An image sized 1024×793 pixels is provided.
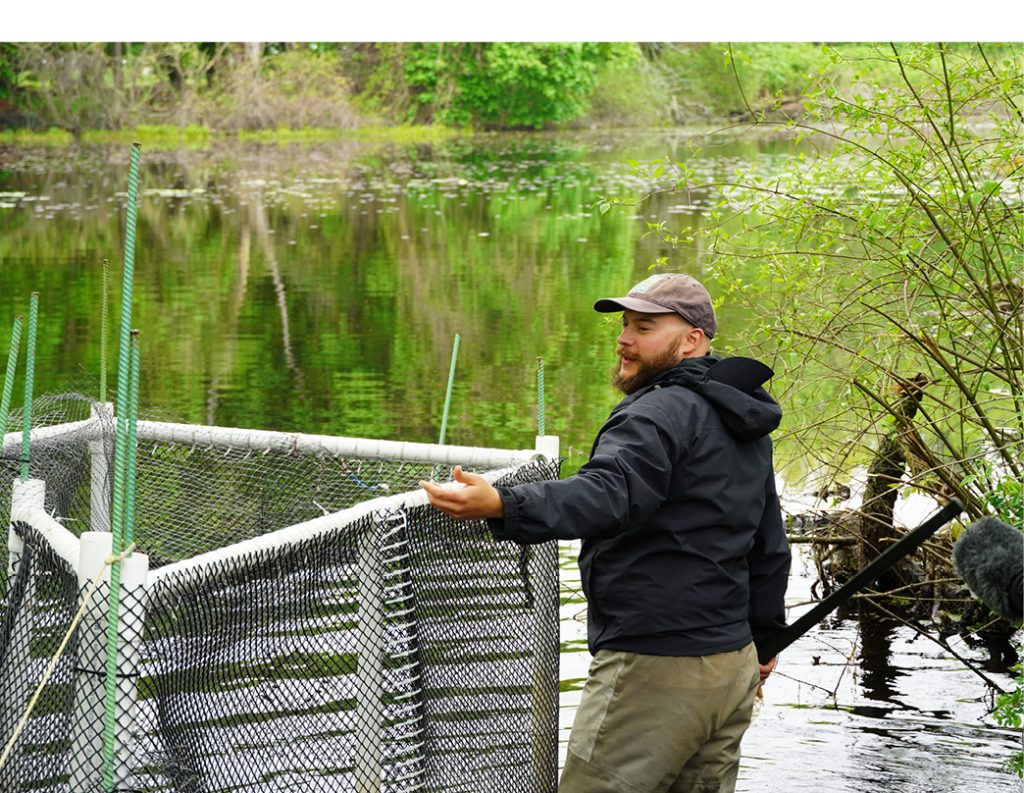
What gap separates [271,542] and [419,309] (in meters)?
14.5

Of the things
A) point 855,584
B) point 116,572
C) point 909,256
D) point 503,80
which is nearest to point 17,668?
point 116,572

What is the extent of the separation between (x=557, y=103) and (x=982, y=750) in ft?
108

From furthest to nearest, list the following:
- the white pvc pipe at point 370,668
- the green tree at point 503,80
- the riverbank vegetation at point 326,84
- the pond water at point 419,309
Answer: the green tree at point 503,80
the riverbank vegetation at point 326,84
the pond water at point 419,309
the white pvc pipe at point 370,668

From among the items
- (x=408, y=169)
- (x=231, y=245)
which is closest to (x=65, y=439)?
(x=231, y=245)

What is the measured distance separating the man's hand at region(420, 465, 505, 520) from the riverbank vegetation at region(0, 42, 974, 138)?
24.4m

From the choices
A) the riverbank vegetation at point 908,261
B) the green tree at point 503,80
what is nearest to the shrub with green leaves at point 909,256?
the riverbank vegetation at point 908,261

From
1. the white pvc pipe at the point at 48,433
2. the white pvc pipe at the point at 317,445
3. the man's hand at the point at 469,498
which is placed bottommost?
the white pvc pipe at the point at 317,445

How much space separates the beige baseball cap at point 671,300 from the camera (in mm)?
3016

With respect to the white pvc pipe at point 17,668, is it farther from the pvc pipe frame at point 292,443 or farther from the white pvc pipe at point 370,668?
the pvc pipe frame at point 292,443

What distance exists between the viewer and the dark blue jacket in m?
2.81

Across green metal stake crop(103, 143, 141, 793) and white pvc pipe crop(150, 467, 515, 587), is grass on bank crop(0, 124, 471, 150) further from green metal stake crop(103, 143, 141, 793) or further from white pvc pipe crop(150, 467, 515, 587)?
green metal stake crop(103, 143, 141, 793)

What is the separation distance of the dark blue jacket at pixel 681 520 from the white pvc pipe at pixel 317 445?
0.99 metres

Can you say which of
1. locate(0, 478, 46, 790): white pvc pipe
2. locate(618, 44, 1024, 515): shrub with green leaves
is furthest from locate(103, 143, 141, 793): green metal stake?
locate(618, 44, 1024, 515): shrub with green leaves

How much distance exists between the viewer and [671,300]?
303 cm
